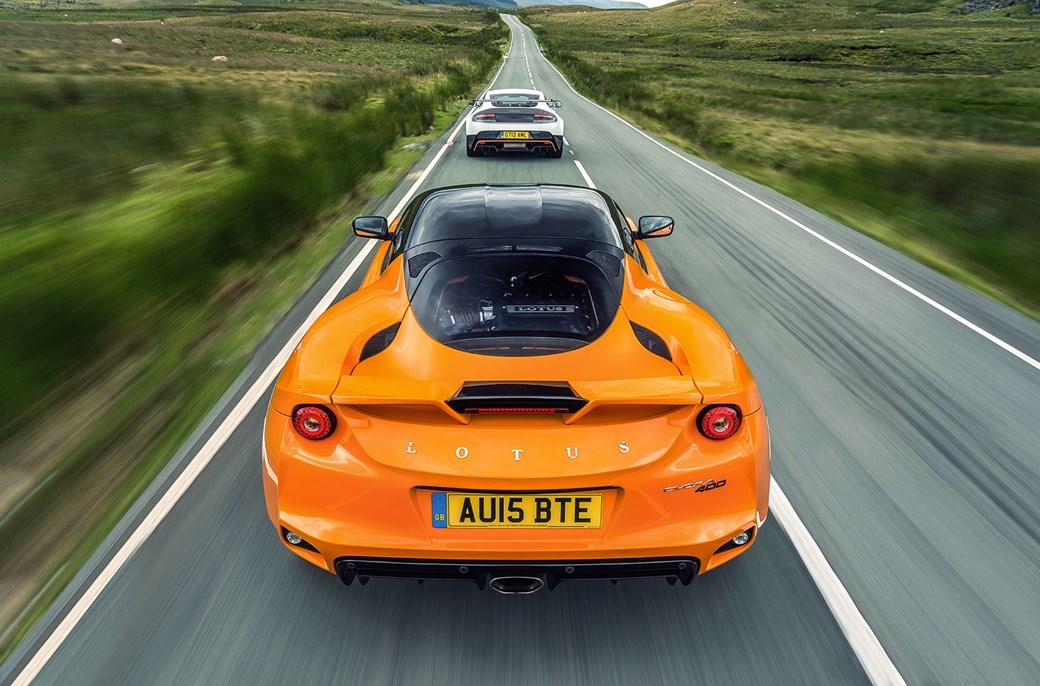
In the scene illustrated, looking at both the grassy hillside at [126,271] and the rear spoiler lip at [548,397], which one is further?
A: the grassy hillside at [126,271]

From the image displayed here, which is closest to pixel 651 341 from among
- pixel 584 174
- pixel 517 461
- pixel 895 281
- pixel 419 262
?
pixel 517 461

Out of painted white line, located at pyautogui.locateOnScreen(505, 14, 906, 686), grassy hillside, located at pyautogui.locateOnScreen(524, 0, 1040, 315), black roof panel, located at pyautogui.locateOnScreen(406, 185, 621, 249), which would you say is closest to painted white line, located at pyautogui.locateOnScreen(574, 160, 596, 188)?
grassy hillside, located at pyautogui.locateOnScreen(524, 0, 1040, 315)

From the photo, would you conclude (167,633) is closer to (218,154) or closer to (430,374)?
(430,374)

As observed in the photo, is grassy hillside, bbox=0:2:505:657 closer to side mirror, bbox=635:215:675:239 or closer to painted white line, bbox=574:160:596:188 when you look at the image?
side mirror, bbox=635:215:675:239

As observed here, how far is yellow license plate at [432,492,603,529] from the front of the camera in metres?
2.27

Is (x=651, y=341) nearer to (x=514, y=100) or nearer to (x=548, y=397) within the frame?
(x=548, y=397)

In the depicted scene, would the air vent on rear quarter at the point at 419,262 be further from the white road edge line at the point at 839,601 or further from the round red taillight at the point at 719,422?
the white road edge line at the point at 839,601

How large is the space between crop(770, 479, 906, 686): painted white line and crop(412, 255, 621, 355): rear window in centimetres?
137

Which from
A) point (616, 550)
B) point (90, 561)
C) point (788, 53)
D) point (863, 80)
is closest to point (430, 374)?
point (616, 550)

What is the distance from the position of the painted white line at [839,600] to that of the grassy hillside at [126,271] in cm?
318

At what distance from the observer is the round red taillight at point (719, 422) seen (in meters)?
2.39

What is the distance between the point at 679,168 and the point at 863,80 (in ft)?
131

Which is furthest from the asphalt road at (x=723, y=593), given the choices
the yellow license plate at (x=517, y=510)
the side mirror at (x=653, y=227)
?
the side mirror at (x=653, y=227)

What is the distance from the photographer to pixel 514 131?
14.6 metres
